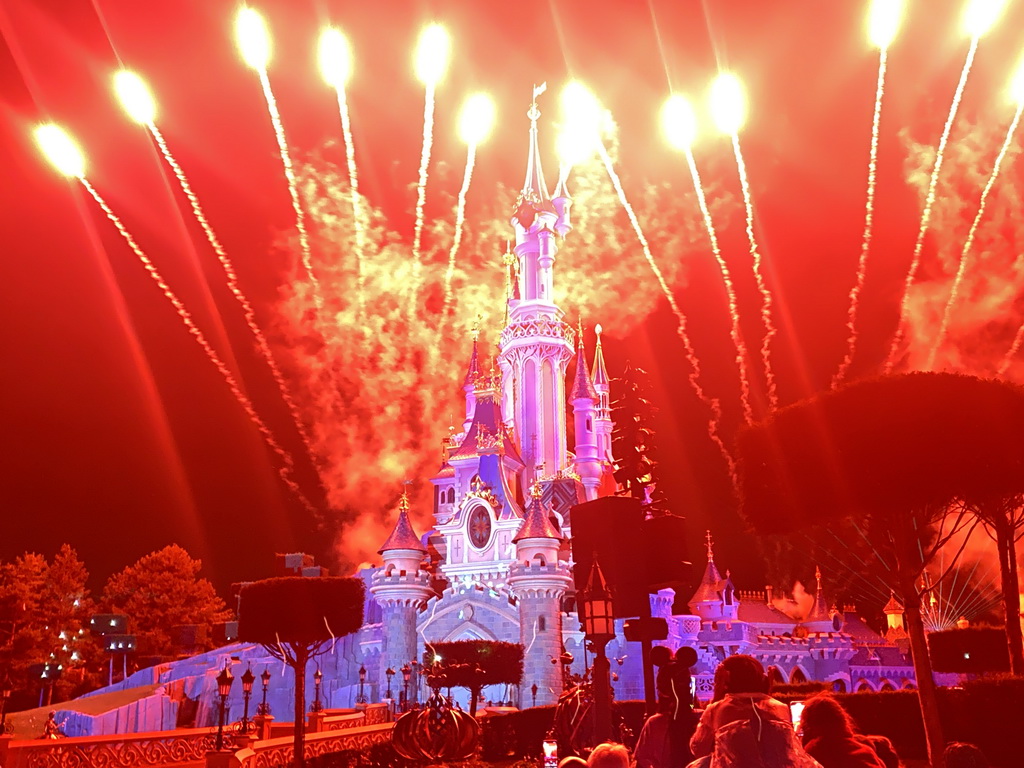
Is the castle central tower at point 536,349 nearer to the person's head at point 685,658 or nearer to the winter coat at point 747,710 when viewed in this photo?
the person's head at point 685,658

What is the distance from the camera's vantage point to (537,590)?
148ft

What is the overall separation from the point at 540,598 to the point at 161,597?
32.2 m

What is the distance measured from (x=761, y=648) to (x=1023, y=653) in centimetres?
2774

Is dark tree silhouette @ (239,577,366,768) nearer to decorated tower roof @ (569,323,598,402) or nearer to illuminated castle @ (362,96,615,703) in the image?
illuminated castle @ (362,96,615,703)

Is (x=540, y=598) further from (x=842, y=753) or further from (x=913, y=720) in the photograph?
(x=842, y=753)

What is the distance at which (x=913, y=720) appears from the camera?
2072cm

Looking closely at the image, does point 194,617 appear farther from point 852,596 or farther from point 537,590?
point 852,596

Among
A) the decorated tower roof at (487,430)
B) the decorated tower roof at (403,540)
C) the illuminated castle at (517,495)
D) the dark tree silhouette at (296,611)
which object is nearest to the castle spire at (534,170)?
the illuminated castle at (517,495)

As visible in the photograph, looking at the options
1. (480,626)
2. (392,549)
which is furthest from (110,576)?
(480,626)

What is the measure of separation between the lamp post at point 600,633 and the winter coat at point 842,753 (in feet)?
19.6

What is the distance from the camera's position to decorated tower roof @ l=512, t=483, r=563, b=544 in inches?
1838

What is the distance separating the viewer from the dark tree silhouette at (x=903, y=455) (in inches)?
688

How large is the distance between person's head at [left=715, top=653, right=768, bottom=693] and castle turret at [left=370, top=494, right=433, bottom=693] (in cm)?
4308

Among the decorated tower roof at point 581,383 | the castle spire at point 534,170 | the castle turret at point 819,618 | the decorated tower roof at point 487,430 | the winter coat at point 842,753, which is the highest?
the castle spire at point 534,170
